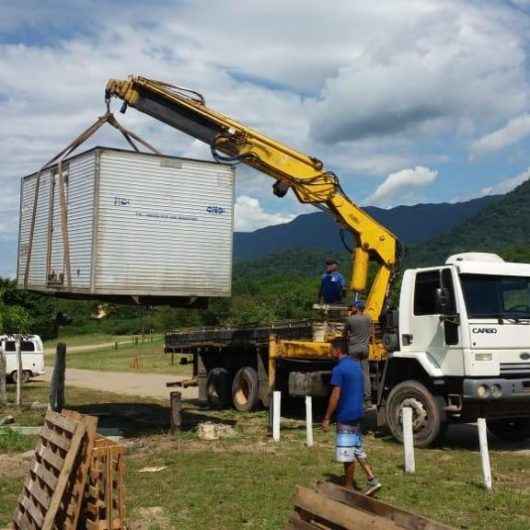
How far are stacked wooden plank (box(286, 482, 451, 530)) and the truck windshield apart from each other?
6513 millimetres

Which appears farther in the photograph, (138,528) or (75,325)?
(75,325)

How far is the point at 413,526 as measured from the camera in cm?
414

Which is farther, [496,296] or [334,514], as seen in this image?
[496,296]

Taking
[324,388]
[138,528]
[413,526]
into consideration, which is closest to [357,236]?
[324,388]

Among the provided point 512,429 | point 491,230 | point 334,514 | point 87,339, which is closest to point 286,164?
point 512,429

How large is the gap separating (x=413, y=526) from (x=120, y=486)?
10.2 ft

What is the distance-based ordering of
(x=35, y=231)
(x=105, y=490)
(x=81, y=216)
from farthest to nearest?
(x=35, y=231) → (x=81, y=216) → (x=105, y=490)

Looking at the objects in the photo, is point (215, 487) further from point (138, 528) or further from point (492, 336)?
point (492, 336)

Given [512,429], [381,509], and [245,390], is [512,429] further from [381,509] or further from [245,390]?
[381,509]

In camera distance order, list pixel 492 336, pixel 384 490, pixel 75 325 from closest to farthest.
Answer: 1. pixel 384 490
2. pixel 492 336
3. pixel 75 325

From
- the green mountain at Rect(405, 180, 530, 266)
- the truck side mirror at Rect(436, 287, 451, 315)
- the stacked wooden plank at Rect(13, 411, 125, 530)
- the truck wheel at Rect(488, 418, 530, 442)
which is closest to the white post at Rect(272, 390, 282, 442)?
the truck side mirror at Rect(436, 287, 451, 315)

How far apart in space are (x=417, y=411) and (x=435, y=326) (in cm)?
128

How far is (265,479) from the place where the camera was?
9.04 meters

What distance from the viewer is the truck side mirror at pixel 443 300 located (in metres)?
10.9
